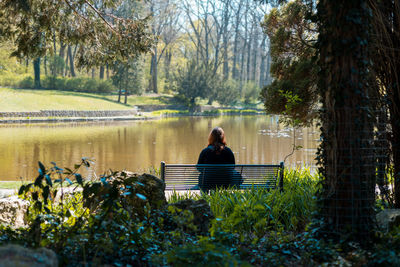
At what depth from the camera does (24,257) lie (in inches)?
83.1

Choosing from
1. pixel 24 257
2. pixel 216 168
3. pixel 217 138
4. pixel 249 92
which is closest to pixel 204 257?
pixel 24 257

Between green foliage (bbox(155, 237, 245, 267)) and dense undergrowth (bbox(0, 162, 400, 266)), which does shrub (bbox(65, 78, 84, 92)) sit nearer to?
dense undergrowth (bbox(0, 162, 400, 266))

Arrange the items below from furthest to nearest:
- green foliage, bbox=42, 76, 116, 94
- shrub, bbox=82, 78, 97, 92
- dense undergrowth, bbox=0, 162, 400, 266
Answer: shrub, bbox=82, 78, 97, 92, green foliage, bbox=42, 76, 116, 94, dense undergrowth, bbox=0, 162, 400, 266

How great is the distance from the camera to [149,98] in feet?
144

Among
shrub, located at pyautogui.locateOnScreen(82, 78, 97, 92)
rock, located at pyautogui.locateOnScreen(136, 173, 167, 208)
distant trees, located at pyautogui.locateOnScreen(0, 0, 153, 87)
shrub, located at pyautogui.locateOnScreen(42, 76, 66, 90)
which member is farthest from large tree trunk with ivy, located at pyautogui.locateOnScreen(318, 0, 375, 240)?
shrub, located at pyautogui.locateOnScreen(82, 78, 97, 92)

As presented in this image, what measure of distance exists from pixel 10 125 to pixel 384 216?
2452 cm

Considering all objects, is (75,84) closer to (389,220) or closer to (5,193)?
(5,193)

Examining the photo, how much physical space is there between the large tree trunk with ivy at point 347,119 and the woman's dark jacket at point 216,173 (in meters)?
2.90

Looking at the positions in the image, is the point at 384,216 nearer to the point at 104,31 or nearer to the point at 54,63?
the point at 104,31

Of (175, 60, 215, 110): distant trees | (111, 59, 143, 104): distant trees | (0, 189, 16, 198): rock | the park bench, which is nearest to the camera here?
(0, 189, 16, 198): rock

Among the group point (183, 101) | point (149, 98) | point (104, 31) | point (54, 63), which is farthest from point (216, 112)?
point (104, 31)

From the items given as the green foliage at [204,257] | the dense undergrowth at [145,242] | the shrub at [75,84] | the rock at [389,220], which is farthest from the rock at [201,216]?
the shrub at [75,84]

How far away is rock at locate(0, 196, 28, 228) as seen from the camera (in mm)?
4652

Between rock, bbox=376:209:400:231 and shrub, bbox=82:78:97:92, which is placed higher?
shrub, bbox=82:78:97:92
